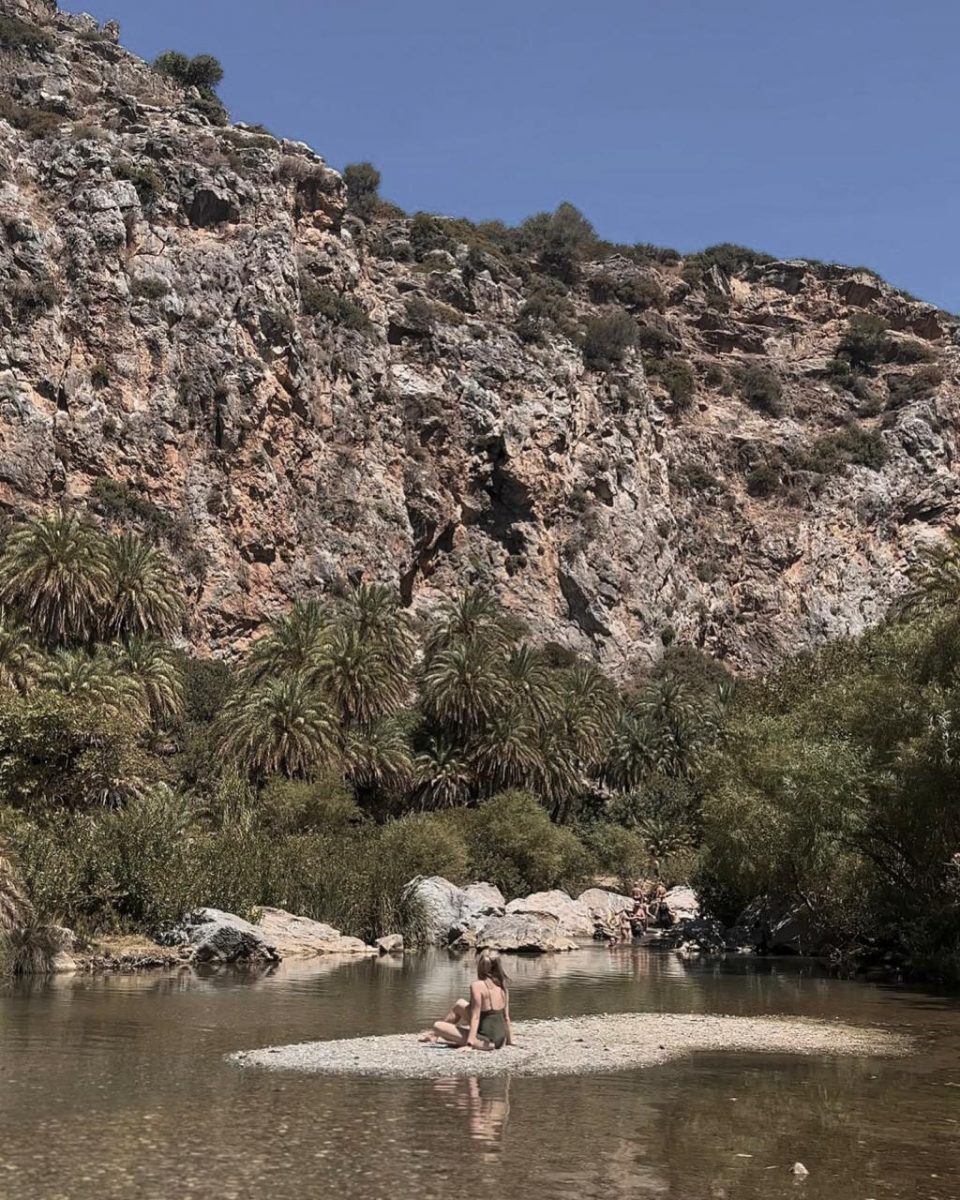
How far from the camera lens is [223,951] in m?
33.7

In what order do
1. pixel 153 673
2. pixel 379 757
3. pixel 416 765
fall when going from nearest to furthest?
pixel 153 673
pixel 379 757
pixel 416 765

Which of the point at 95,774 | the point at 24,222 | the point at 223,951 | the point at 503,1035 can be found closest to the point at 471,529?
the point at 24,222

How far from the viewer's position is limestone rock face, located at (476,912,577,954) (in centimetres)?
4366

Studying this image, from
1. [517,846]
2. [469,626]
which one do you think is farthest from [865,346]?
[517,846]

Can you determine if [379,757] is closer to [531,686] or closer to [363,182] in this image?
[531,686]

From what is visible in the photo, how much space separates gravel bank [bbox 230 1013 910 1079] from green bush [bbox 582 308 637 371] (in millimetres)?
95563

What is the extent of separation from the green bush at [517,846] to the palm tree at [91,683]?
56.1 ft

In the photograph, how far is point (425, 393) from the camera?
9931 centimetres

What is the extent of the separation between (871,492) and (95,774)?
89.7m

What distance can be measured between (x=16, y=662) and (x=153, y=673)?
25.9 feet

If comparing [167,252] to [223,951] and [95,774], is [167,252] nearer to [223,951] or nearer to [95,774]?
[95,774]

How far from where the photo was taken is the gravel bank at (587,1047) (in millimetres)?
15617

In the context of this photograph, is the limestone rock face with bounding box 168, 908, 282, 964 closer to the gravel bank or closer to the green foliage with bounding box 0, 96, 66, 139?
the gravel bank

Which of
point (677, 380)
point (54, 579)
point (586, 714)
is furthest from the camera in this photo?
point (677, 380)
